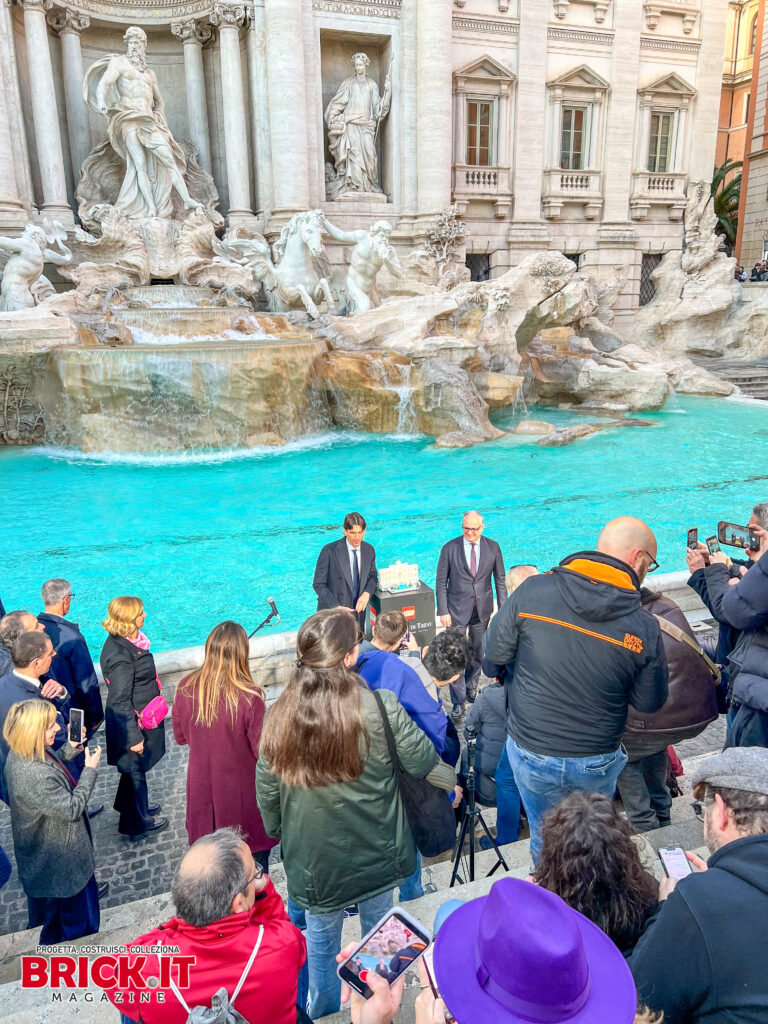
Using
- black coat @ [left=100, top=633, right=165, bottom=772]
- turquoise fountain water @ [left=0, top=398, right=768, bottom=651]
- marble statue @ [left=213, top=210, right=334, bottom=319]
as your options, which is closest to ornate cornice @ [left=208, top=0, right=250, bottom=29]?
marble statue @ [left=213, top=210, right=334, bottom=319]

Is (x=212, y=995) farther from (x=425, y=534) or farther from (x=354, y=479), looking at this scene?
(x=354, y=479)

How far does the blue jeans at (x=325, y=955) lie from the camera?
6.82 feet

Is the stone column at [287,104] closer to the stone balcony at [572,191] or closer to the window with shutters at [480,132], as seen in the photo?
the window with shutters at [480,132]

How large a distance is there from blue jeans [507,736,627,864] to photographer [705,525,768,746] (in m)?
0.44

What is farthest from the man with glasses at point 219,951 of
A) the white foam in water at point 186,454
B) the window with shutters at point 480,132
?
the window with shutters at point 480,132

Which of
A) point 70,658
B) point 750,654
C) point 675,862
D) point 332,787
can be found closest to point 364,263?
point 70,658

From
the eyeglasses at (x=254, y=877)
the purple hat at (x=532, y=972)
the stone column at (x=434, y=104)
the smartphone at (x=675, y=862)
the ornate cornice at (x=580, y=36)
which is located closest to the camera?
the purple hat at (x=532, y=972)

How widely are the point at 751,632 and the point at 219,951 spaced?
2038 mm

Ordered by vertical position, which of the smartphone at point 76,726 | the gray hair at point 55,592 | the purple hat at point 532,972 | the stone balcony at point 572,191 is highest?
the stone balcony at point 572,191

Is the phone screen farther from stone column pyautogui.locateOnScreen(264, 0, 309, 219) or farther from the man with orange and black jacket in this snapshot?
stone column pyautogui.locateOnScreen(264, 0, 309, 219)

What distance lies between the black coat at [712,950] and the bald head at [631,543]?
1.22 meters

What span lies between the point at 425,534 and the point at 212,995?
6.21 meters

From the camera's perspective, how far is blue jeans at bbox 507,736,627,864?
2.37 meters

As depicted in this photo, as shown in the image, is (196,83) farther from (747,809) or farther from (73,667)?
(747,809)
